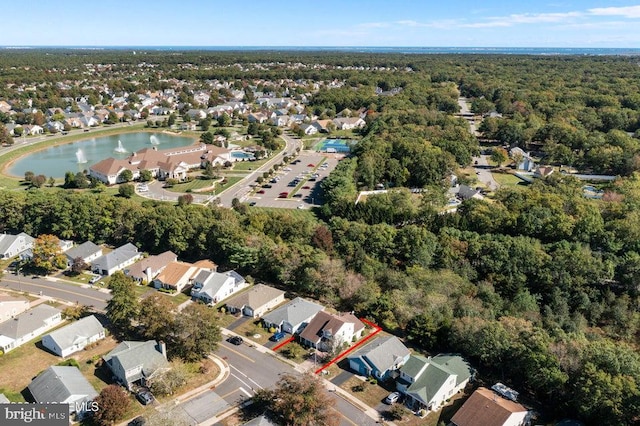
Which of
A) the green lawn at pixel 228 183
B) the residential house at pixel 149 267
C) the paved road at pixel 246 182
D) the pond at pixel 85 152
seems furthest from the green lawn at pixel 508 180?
the pond at pixel 85 152

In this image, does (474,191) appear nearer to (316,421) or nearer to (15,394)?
(316,421)

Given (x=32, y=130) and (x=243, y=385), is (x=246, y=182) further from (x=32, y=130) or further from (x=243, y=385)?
(x=32, y=130)

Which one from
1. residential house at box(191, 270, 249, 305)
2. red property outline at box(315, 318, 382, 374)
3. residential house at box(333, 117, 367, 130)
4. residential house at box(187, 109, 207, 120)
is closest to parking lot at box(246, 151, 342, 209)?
residential house at box(191, 270, 249, 305)

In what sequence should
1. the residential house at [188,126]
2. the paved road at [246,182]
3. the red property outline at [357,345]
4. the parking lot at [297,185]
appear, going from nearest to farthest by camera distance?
the red property outline at [357,345], the parking lot at [297,185], the paved road at [246,182], the residential house at [188,126]

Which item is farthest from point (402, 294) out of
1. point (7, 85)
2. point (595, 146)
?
point (7, 85)

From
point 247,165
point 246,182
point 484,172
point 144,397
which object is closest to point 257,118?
point 247,165

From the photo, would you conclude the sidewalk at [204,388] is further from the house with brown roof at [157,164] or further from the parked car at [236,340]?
the house with brown roof at [157,164]
